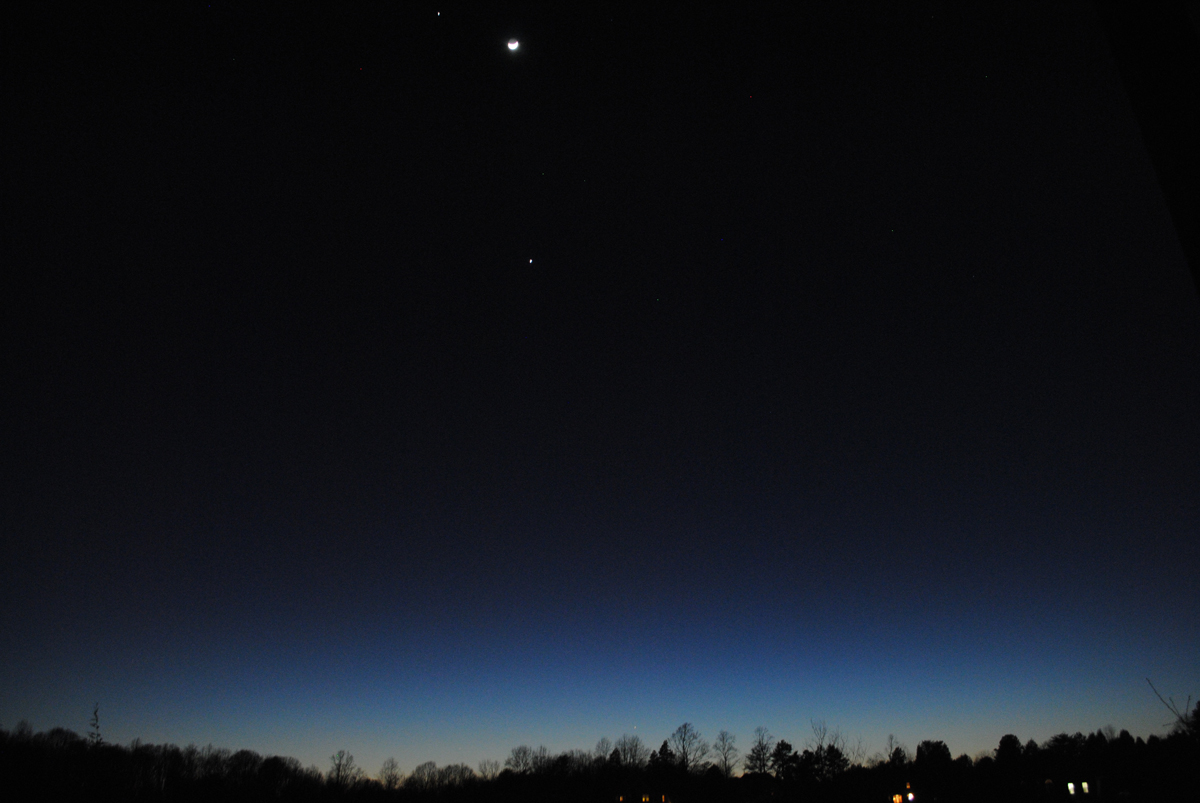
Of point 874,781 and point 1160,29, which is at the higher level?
point 1160,29

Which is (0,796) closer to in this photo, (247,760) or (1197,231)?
(1197,231)

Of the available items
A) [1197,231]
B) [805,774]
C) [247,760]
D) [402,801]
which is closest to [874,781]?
[805,774]

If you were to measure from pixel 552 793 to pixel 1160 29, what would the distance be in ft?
378

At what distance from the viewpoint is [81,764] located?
192 ft

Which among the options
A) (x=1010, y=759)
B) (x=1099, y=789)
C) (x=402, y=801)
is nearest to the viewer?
(x=1099, y=789)

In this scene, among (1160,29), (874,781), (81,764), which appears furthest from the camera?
(874,781)

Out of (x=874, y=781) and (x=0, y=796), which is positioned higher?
(x=0, y=796)

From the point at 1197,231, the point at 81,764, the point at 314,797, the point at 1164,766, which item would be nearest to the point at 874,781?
the point at 1164,766

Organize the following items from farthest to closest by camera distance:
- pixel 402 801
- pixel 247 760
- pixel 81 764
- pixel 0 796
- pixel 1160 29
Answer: pixel 247 760
pixel 402 801
pixel 81 764
pixel 0 796
pixel 1160 29

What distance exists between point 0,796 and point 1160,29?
78.2 metres

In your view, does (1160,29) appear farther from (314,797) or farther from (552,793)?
(552,793)

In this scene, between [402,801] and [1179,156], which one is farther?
[402,801]

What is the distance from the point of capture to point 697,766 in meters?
89.3

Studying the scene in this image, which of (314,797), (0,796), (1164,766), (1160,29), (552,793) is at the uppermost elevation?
(1160,29)
